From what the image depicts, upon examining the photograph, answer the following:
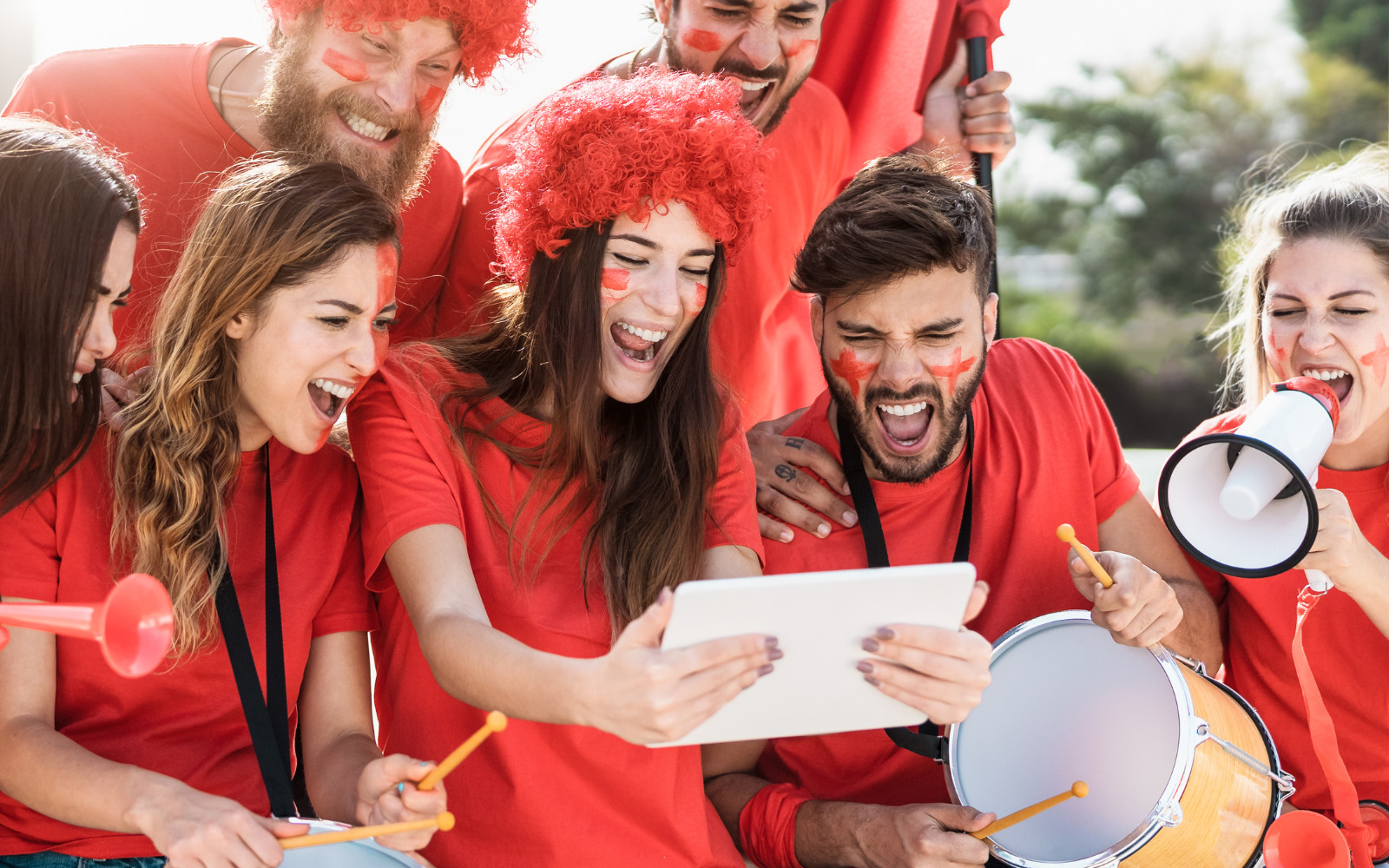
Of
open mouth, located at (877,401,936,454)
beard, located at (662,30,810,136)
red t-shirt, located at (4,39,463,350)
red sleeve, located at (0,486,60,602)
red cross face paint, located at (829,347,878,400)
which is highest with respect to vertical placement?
beard, located at (662,30,810,136)

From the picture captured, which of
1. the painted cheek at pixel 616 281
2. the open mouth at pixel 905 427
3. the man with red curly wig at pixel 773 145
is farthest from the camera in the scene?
the man with red curly wig at pixel 773 145

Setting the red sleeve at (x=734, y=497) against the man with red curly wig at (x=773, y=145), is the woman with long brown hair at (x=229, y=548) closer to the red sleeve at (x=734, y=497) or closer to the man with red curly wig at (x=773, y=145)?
the man with red curly wig at (x=773, y=145)

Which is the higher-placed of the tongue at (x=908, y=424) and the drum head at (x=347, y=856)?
the tongue at (x=908, y=424)

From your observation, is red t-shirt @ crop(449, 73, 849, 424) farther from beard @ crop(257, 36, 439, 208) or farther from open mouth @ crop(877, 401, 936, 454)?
open mouth @ crop(877, 401, 936, 454)

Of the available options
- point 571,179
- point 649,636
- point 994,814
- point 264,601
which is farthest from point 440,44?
point 994,814

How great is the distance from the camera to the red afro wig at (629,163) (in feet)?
8.63

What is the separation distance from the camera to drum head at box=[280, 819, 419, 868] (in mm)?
2188

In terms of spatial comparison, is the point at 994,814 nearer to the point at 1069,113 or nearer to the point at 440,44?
the point at 440,44

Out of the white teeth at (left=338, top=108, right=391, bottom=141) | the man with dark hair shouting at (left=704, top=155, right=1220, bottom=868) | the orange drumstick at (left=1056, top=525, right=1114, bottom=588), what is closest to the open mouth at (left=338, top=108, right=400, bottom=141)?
the white teeth at (left=338, top=108, right=391, bottom=141)

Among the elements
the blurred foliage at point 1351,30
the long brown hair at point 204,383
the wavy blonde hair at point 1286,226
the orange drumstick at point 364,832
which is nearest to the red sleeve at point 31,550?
the long brown hair at point 204,383

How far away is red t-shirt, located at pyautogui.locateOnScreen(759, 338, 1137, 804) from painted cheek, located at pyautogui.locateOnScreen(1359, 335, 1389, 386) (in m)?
0.59

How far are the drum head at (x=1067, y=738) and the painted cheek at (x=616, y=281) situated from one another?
3.60ft

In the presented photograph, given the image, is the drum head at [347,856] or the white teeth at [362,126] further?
the white teeth at [362,126]

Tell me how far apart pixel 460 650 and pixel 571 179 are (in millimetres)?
1041
